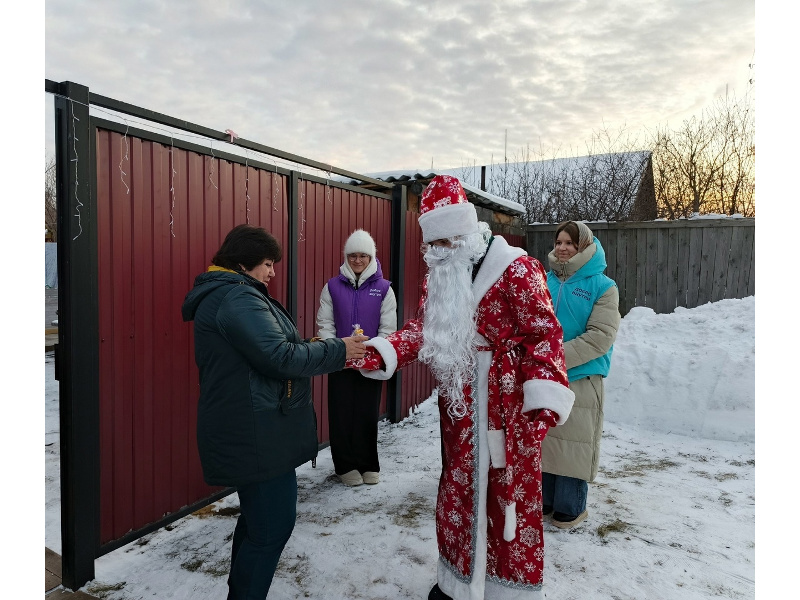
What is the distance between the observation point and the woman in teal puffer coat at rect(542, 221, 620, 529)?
9.78 ft

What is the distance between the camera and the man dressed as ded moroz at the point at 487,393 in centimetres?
206

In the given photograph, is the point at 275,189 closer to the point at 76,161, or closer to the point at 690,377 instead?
the point at 76,161

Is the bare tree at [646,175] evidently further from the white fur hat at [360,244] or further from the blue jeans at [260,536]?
the blue jeans at [260,536]

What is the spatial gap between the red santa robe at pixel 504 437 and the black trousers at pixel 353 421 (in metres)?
1.65

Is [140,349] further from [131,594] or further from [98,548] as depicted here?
[131,594]

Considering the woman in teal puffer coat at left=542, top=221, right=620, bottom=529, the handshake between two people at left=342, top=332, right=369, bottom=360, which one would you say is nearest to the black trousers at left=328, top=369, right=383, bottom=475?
the woman in teal puffer coat at left=542, top=221, right=620, bottom=529

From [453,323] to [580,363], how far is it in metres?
1.19

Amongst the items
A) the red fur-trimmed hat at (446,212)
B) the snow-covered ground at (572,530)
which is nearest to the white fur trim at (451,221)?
the red fur-trimmed hat at (446,212)

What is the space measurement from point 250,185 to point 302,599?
261cm

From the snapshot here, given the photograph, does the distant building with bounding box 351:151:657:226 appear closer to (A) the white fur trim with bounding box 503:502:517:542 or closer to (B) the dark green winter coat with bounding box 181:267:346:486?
(A) the white fur trim with bounding box 503:502:517:542

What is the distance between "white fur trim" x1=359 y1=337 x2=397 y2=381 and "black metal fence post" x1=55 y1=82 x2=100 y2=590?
137 centimetres

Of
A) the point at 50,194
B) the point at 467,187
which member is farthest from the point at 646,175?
the point at 50,194

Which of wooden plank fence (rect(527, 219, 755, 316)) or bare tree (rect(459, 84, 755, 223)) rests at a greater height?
bare tree (rect(459, 84, 755, 223))

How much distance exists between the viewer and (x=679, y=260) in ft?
25.8
